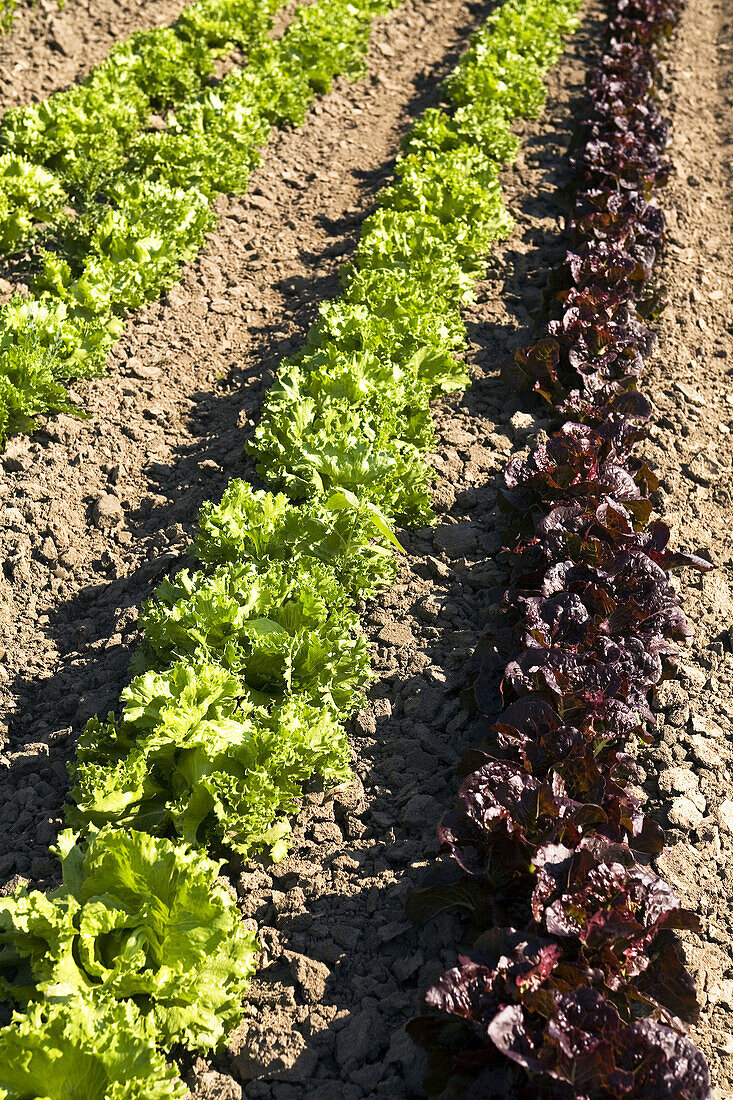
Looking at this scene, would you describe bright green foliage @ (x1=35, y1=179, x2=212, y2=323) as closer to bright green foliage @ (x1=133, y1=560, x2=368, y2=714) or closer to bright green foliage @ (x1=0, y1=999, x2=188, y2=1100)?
bright green foliage @ (x1=133, y1=560, x2=368, y2=714)

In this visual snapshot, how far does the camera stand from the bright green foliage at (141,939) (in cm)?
337

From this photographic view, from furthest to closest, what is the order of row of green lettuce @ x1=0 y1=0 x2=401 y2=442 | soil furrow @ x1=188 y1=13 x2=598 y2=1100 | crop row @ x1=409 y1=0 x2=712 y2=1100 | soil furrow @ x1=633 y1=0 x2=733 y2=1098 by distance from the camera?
row of green lettuce @ x1=0 y1=0 x2=401 y2=442, soil furrow @ x1=633 y1=0 x2=733 y2=1098, soil furrow @ x1=188 y1=13 x2=598 y2=1100, crop row @ x1=409 y1=0 x2=712 y2=1100

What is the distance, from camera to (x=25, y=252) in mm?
7523

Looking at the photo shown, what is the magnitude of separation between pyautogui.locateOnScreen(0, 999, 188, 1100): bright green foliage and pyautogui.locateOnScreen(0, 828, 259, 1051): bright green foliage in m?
0.21

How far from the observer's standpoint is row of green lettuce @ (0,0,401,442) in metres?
6.43

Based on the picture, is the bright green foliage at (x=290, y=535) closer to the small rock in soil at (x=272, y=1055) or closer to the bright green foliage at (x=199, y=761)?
the bright green foliage at (x=199, y=761)

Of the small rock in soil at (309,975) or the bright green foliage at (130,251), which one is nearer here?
the small rock in soil at (309,975)

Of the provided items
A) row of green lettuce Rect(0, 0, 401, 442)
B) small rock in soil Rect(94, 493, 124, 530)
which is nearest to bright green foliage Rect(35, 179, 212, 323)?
row of green lettuce Rect(0, 0, 401, 442)

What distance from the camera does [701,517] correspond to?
6.24 m

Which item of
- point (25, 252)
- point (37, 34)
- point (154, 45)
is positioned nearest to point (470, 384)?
point (25, 252)

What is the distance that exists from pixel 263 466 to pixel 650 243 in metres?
4.40

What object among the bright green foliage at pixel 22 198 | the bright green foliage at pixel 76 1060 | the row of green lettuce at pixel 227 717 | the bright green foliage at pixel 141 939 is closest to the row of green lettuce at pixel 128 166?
the bright green foliage at pixel 22 198

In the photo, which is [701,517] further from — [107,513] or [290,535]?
[107,513]

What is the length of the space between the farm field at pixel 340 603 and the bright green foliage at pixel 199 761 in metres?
0.04
